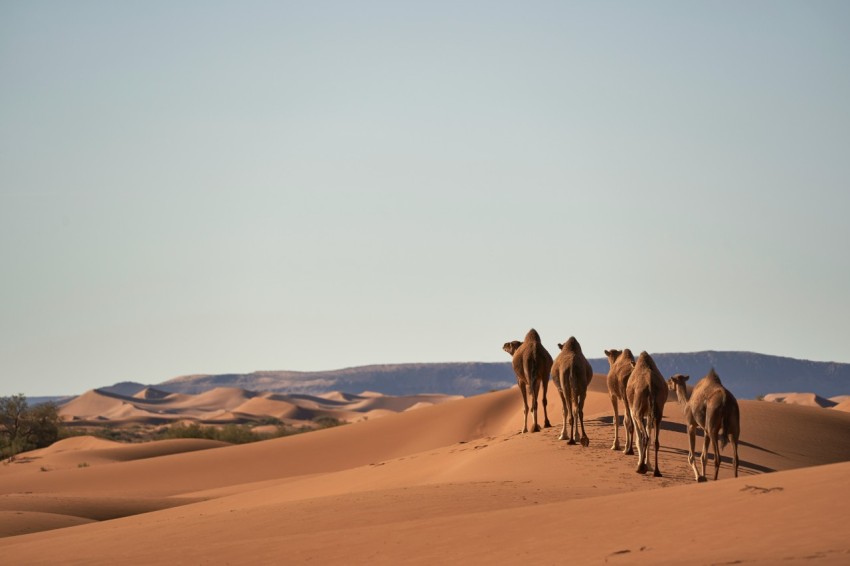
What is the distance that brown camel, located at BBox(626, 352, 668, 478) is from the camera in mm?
19875

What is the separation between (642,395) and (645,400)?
0.10m

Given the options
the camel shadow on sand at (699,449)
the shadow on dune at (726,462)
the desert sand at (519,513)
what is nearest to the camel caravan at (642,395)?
the shadow on dune at (726,462)

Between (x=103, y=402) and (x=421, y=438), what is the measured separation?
122112mm

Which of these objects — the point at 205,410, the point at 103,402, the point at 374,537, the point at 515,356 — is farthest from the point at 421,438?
the point at 103,402

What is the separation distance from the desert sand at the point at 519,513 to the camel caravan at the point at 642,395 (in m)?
0.64

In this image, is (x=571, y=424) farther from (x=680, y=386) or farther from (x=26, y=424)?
(x=26, y=424)

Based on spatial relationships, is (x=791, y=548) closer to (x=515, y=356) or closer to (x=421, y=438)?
(x=515, y=356)

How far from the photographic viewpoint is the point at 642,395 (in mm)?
19922

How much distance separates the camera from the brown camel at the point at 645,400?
19875 mm

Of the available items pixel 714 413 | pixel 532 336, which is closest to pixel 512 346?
pixel 532 336

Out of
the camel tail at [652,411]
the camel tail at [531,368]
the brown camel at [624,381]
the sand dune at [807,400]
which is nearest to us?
the camel tail at [652,411]

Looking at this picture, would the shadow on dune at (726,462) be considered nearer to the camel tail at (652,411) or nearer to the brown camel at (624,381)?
the brown camel at (624,381)

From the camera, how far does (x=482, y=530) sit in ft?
47.1

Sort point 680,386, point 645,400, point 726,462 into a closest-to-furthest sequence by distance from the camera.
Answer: point 645,400 → point 680,386 → point 726,462
